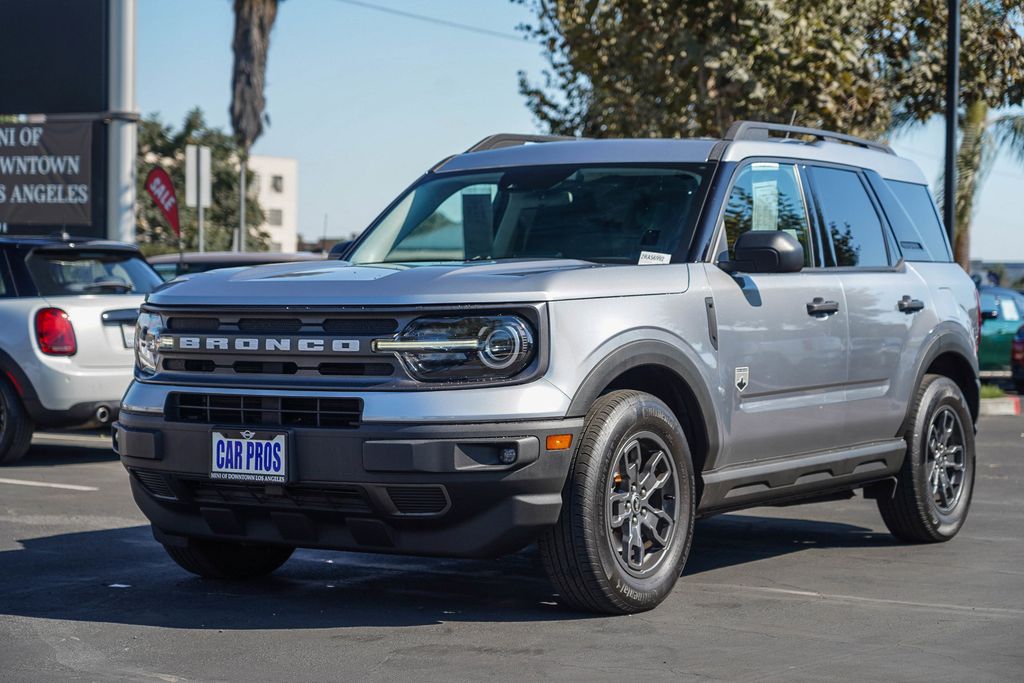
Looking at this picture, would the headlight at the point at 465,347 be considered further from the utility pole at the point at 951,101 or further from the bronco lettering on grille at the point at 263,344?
the utility pole at the point at 951,101

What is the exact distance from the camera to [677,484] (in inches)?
248

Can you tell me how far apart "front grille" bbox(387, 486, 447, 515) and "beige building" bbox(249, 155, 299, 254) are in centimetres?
9111

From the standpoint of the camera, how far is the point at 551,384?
18.5ft

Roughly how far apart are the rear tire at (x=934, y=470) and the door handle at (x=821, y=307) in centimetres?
106

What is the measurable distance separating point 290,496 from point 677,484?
1.55 metres

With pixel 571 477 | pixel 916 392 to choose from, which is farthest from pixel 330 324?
pixel 916 392

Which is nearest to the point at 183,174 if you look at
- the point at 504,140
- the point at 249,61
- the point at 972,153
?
the point at 249,61

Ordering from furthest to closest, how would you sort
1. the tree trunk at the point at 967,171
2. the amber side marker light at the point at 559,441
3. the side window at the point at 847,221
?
the tree trunk at the point at 967,171, the side window at the point at 847,221, the amber side marker light at the point at 559,441

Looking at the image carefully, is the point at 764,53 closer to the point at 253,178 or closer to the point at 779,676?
the point at 779,676

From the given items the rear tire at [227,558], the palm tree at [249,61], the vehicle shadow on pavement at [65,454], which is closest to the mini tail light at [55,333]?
the vehicle shadow on pavement at [65,454]

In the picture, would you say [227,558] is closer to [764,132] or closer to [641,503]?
[641,503]

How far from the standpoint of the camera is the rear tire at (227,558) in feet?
21.9

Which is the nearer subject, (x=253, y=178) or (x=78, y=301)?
(x=78, y=301)

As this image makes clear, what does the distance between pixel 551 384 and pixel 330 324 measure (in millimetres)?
842
